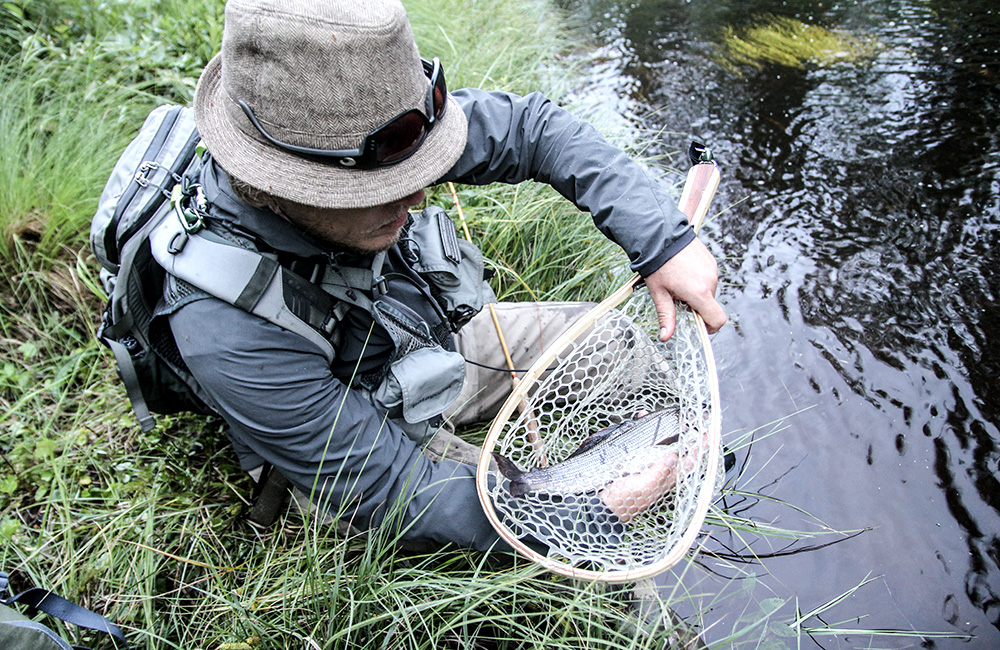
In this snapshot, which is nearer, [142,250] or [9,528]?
[142,250]

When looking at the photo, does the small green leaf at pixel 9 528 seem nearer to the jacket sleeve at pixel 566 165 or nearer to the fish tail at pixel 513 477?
the fish tail at pixel 513 477

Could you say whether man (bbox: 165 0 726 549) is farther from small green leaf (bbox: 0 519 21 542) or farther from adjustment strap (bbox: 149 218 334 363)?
small green leaf (bbox: 0 519 21 542)

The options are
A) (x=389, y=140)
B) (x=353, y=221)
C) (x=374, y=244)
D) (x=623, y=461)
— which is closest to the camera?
(x=389, y=140)

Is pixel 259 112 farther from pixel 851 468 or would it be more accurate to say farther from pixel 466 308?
pixel 851 468

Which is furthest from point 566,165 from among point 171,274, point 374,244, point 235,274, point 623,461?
point 171,274

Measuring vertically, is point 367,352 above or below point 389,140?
below

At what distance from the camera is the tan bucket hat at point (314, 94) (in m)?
1.39

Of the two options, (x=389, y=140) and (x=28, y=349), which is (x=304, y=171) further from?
(x=28, y=349)

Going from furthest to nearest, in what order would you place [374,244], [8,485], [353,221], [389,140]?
1. [8,485]
2. [374,244]
3. [353,221]
4. [389,140]

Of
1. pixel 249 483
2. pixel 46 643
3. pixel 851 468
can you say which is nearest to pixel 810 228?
pixel 851 468

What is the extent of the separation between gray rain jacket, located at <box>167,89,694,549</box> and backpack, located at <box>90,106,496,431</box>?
0.18 feet

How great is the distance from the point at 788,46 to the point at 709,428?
17.3 feet

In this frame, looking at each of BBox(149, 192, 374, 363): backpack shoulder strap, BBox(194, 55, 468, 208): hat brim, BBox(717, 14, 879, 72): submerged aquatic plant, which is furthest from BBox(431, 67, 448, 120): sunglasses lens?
BBox(717, 14, 879, 72): submerged aquatic plant

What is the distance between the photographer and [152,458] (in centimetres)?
255
